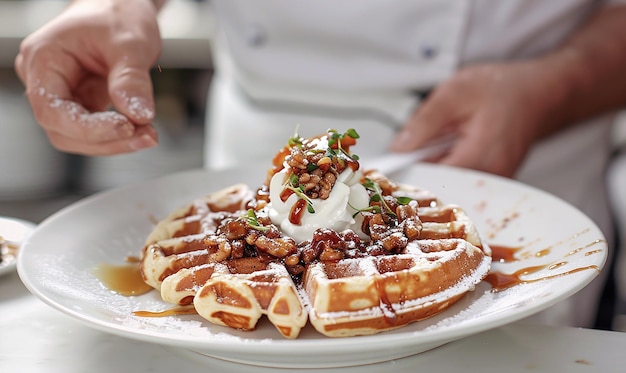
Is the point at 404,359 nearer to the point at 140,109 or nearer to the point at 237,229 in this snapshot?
the point at 237,229

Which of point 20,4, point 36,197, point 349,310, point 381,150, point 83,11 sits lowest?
point 36,197

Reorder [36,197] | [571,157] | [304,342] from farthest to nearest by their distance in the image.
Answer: [36,197], [571,157], [304,342]

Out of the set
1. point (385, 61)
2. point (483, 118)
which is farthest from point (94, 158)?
point (483, 118)

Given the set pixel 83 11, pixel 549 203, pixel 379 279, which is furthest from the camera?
pixel 83 11

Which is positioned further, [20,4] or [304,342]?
[20,4]

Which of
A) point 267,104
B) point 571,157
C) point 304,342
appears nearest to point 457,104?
point 571,157

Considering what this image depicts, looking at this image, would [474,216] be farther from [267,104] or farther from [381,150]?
[267,104]

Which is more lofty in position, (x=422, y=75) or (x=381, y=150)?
(x=422, y=75)
